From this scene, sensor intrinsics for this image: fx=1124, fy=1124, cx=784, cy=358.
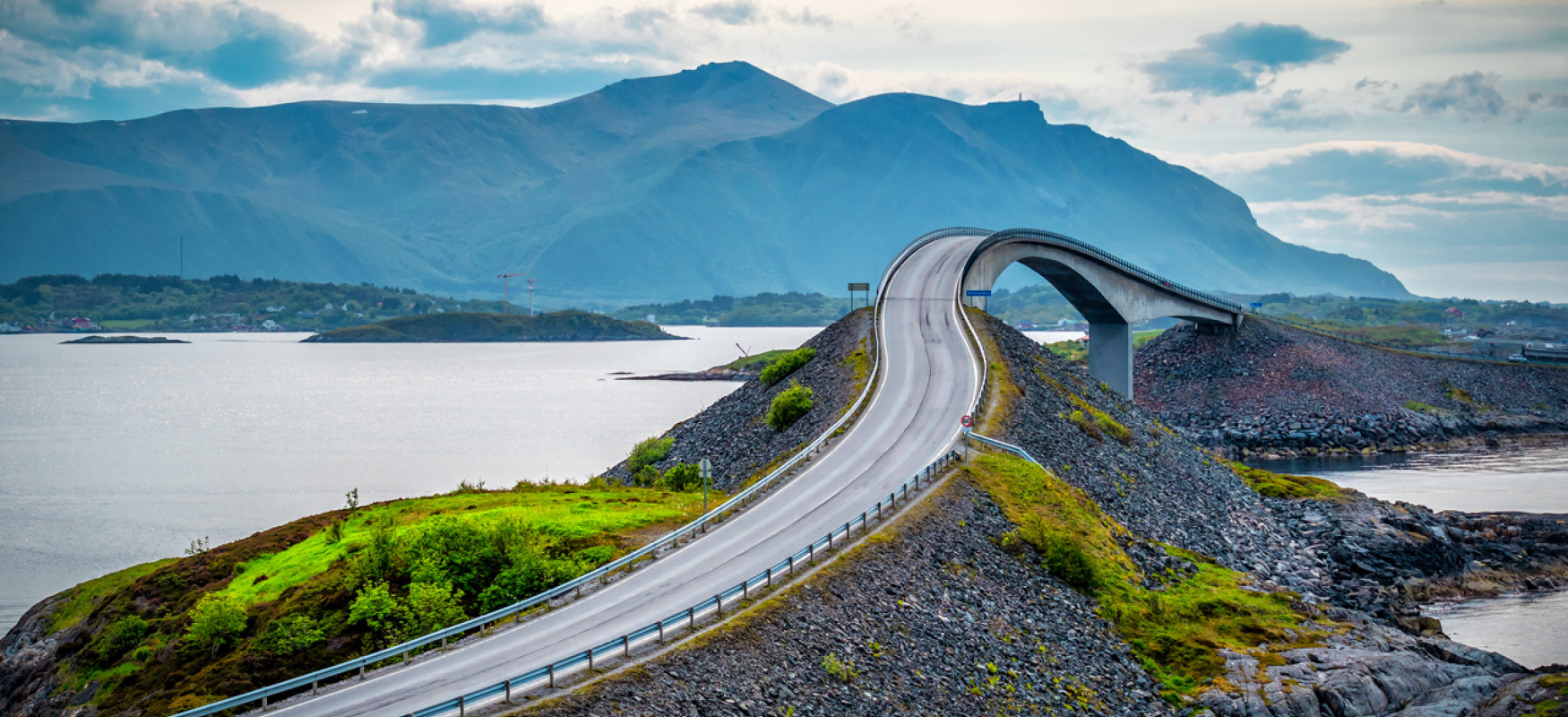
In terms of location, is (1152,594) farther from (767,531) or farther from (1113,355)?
(1113,355)

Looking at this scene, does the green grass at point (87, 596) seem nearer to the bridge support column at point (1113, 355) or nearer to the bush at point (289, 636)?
the bush at point (289, 636)

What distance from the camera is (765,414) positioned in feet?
213

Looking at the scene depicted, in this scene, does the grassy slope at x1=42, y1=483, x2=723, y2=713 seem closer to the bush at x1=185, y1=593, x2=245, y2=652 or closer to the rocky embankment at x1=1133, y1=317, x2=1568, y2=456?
the bush at x1=185, y1=593, x2=245, y2=652

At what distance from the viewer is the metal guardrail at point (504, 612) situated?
24.2 m

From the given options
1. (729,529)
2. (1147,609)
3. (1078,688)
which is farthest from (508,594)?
(1147,609)

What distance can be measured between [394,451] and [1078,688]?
8807cm

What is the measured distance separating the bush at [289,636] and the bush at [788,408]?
1297 inches

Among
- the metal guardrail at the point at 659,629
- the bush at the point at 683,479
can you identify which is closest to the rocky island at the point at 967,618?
the bush at the point at 683,479

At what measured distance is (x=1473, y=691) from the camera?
34594 millimetres

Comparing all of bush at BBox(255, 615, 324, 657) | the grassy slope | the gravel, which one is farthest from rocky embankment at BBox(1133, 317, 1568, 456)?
bush at BBox(255, 615, 324, 657)

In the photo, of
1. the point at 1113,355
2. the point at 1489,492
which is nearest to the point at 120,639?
the point at 1489,492

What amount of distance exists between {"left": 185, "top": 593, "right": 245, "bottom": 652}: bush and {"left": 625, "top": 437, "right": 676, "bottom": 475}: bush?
33.6 m

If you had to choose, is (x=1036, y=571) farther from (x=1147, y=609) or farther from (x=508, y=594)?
(x=508, y=594)

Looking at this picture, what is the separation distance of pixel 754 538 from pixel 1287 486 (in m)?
45.0
